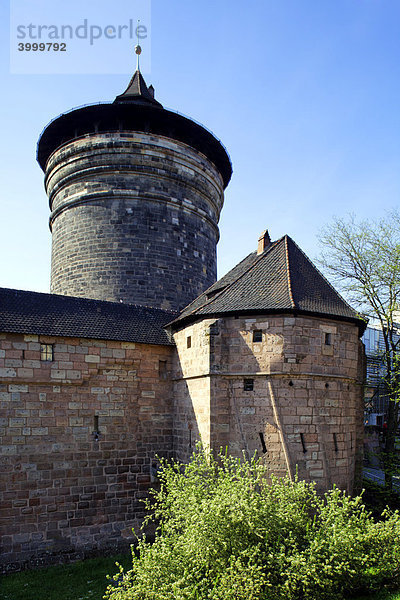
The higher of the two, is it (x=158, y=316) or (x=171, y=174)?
(x=171, y=174)

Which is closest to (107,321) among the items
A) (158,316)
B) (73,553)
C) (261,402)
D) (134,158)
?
(158,316)

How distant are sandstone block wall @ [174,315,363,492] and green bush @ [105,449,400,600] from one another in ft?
7.76

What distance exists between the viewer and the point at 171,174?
58.5 ft

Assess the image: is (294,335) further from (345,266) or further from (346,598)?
(345,266)

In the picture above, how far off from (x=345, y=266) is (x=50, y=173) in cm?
1210

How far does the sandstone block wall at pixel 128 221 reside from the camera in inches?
672

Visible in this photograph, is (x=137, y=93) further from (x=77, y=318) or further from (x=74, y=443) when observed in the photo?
(x=74, y=443)

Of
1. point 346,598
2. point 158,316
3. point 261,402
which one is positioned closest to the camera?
point 346,598

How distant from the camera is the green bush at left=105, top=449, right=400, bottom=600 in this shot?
7195 millimetres

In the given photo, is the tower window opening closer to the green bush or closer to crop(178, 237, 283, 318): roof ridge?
crop(178, 237, 283, 318): roof ridge

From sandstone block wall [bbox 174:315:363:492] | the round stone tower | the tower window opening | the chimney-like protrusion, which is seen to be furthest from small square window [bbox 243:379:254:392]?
the round stone tower

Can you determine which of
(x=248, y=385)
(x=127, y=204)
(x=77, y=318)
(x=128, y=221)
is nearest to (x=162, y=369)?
(x=77, y=318)

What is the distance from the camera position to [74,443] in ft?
38.5

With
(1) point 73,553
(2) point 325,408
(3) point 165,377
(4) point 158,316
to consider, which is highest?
(4) point 158,316
